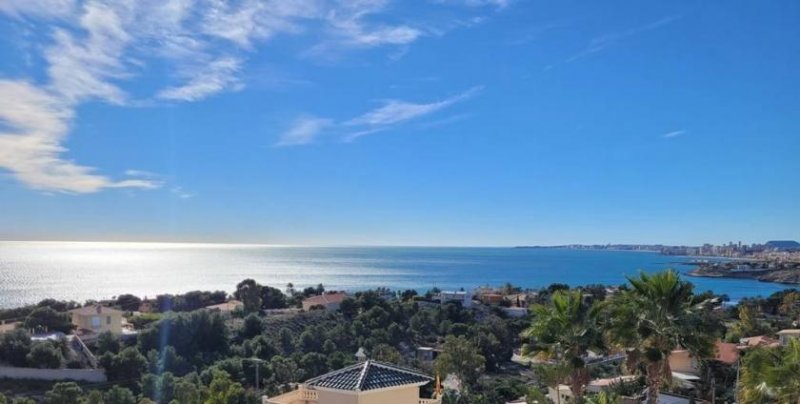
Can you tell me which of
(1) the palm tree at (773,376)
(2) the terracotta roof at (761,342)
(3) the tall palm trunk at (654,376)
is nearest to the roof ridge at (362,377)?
(3) the tall palm trunk at (654,376)

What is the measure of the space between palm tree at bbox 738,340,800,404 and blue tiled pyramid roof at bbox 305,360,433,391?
6.11 meters

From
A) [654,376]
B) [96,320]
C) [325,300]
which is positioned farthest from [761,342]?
[96,320]

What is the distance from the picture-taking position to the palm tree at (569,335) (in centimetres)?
1345

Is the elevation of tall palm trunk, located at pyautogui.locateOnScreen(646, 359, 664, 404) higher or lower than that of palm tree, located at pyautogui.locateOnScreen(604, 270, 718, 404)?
lower

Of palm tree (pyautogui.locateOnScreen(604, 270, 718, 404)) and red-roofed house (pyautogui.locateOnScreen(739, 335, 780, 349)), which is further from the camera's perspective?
red-roofed house (pyautogui.locateOnScreen(739, 335, 780, 349))

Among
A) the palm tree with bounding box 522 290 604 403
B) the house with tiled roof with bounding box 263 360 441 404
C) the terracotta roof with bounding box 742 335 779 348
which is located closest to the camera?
the house with tiled roof with bounding box 263 360 441 404

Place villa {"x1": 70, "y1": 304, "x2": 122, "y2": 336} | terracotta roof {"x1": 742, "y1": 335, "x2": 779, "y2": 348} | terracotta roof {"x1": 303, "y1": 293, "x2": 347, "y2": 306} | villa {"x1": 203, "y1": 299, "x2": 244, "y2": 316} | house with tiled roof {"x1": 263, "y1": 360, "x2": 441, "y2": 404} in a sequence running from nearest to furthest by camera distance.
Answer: house with tiled roof {"x1": 263, "y1": 360, "x2": 441, "y2": 404}, terracotta roof {"x1": 742, "y1": 335, "x2": 779, "y2": 348}, villa {"x1": 70, "y1": 304, "x2": 122, "y2": 336}, villa {"x1": 203, "y1": 299, "x2": 244, "y2": 316}, terracotta roof {"x1": 303, "y1": 293, "x2": 347, "y2": 306}

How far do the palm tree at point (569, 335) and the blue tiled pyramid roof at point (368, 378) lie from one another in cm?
302

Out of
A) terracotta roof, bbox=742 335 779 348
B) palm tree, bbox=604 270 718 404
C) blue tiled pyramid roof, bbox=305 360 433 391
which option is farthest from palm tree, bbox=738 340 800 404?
terracotta roof, bbox=742 335 779 348

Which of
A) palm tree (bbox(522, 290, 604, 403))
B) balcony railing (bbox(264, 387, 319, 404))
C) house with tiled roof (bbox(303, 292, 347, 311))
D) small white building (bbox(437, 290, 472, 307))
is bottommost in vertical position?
small white building (bbox(437, 290, 472, 307))

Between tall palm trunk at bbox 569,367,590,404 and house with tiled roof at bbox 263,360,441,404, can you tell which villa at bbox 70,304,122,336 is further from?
tall palm trunk at bbox 569,367,590,404

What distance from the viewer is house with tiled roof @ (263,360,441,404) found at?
36.8ft

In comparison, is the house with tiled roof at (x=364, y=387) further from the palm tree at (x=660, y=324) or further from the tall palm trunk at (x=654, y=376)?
the tall palm trunk at (x=654, y=376)

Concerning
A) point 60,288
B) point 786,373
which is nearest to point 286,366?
point 786,373
